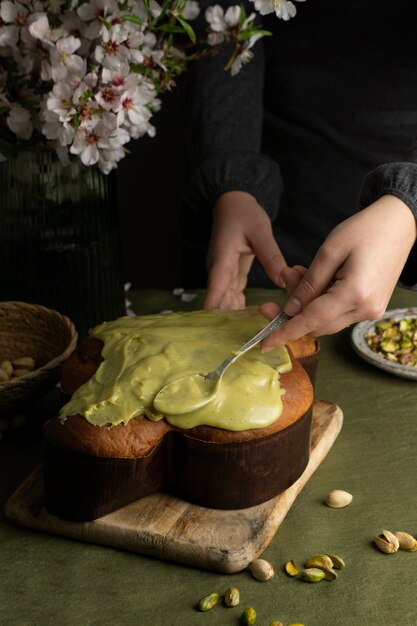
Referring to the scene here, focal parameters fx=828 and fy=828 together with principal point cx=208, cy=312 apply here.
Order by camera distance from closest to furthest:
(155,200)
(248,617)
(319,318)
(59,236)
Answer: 1. (248,617)
2. (319,318)
3. (59,236)
4. (155,200)

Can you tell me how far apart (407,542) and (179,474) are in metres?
0.32

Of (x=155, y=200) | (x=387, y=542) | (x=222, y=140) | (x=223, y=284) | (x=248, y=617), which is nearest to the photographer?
(x=248, y=617)

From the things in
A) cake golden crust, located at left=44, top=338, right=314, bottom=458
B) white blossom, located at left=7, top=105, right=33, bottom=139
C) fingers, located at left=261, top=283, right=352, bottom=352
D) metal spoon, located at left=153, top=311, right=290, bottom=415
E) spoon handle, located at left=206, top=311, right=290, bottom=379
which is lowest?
cake golden crust, located at left=44, top=338, right=314, bottom=458

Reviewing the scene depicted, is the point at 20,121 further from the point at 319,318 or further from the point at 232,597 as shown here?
the point at 232,597

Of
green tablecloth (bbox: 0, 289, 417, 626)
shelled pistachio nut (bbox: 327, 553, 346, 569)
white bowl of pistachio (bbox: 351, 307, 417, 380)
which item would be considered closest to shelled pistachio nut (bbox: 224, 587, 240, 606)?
green tablecloth (bbox: 0, 289, 417, 626)

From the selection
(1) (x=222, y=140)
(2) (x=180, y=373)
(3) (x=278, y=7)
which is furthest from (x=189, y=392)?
(1) (x=222, y=140)

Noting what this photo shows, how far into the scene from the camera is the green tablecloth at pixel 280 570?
3.29ft

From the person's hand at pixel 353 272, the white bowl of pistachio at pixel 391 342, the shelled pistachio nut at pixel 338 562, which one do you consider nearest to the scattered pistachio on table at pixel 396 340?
→ the white bowl of pistachio at pixel 391 342

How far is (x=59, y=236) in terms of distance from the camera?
1.52 metres

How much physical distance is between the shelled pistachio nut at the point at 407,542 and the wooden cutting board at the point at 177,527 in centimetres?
16

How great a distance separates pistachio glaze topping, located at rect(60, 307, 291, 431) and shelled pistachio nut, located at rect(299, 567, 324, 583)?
0.66 feet

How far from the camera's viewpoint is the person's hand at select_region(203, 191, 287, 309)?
161 centimetres

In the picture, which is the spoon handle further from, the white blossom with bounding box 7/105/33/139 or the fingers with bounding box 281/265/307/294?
the white blossom with bounding box 7/105/33/139

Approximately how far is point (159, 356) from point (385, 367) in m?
0.50
